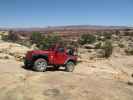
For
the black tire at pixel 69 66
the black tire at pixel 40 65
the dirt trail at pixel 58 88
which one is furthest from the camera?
the black tire at pixel 69 66

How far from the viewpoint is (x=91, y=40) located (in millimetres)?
52531

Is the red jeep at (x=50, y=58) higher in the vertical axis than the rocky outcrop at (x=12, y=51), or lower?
higher

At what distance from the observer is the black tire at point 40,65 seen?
16.7 meters

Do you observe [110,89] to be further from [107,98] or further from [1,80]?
[1,80]

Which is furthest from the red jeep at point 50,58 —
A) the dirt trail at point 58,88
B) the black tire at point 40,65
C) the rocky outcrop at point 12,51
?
the rocky outcrop at point 12,51

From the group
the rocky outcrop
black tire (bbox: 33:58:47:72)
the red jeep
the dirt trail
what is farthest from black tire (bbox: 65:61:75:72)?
the rocky outcrop

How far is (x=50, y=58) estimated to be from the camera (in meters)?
17.2

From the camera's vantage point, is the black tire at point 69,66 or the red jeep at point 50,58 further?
the black tire at point 69,66

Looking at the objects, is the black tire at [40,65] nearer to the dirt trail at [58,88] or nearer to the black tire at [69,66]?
the black tire at [69,66]

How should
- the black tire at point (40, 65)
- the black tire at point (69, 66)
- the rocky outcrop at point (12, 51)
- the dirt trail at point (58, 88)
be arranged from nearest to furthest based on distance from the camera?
the dirt trail at point (58, 88)
the black tire at point (40, 65)
the black tire at point (69, 66)
the rocky outcrop at point (12, 51)

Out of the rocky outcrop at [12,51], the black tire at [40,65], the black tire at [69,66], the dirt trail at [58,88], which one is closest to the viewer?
the dirt trail at [58,88]

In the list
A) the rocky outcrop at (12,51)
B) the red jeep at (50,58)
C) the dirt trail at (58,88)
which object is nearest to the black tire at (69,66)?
the red jeep at (50,58)

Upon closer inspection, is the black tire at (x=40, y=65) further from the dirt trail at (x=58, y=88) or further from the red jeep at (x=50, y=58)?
the dirt trail at (x=58, y=88)

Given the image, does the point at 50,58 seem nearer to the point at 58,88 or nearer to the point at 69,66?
the point at 69,66
